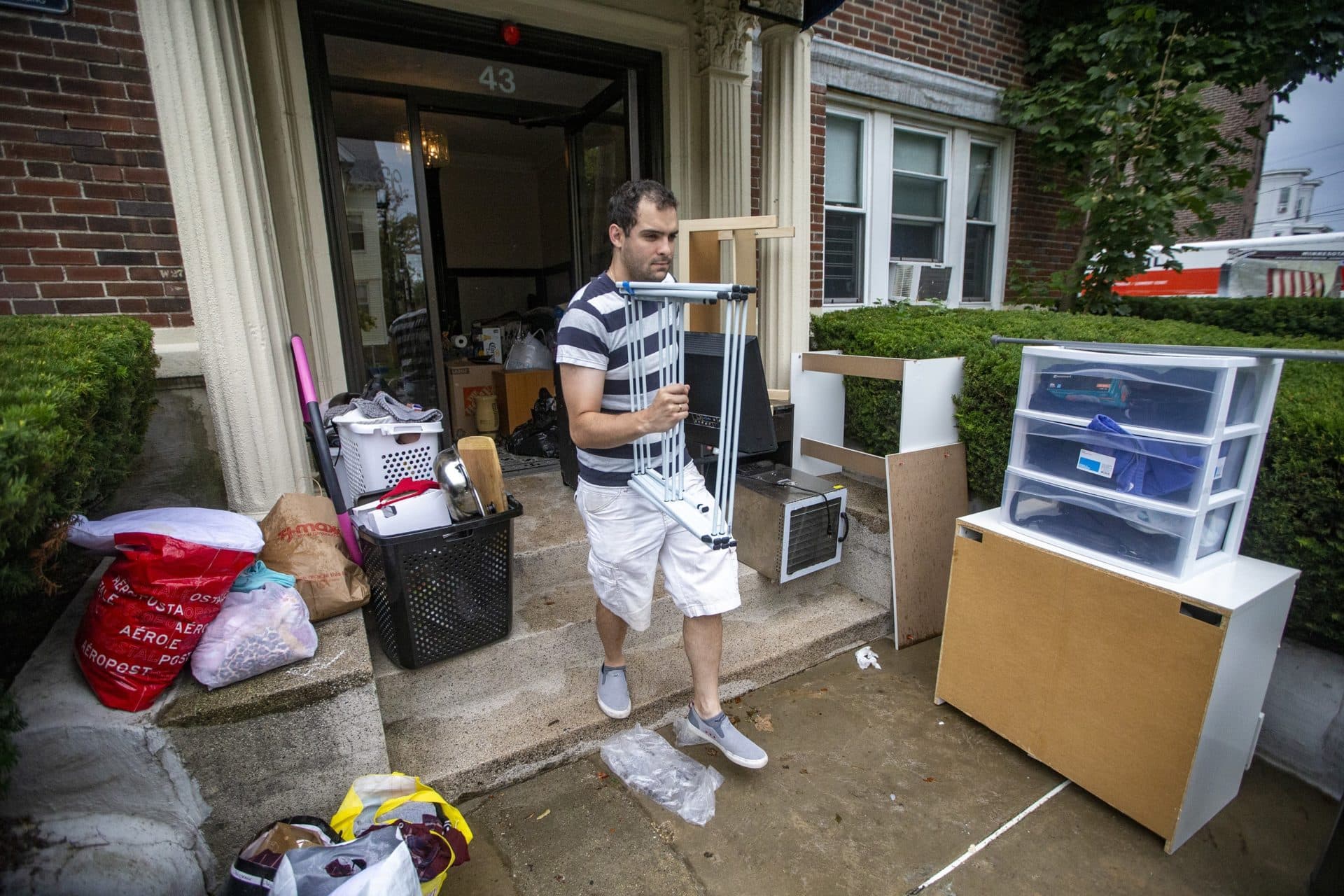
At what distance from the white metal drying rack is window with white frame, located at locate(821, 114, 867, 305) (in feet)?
12.7

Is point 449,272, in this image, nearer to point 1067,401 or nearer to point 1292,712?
point 1067,401

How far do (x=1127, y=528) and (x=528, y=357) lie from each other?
14.5 feet

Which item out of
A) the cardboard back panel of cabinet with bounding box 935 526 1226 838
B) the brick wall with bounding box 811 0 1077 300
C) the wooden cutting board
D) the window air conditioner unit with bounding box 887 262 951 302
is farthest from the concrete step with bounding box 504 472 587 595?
the window air conditioner unit with bounding box 887 262 951 302

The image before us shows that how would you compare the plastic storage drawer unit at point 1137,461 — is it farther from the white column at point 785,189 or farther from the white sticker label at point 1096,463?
Result: the white column at point 785,189

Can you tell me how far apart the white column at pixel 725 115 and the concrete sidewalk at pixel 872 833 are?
11.5 feet

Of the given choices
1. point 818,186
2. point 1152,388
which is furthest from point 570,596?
point 818,186

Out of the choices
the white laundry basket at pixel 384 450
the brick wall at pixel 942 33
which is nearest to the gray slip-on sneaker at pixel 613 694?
the white laundry basket at pixel 384 450

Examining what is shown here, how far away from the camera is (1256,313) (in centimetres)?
636

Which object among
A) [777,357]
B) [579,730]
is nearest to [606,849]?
[579,730]

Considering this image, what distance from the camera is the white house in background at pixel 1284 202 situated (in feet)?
63.8

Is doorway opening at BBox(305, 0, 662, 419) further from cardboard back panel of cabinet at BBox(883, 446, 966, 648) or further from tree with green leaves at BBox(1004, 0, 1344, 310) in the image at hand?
tree with green leaves at BBox(1004, 0, 1344, 310)

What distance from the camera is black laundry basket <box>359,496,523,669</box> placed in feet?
7.65

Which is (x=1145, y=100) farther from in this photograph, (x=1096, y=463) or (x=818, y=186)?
(x=1096, y=463)

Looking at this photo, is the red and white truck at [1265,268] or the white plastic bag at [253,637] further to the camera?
the red and white truck at [1265,268]
